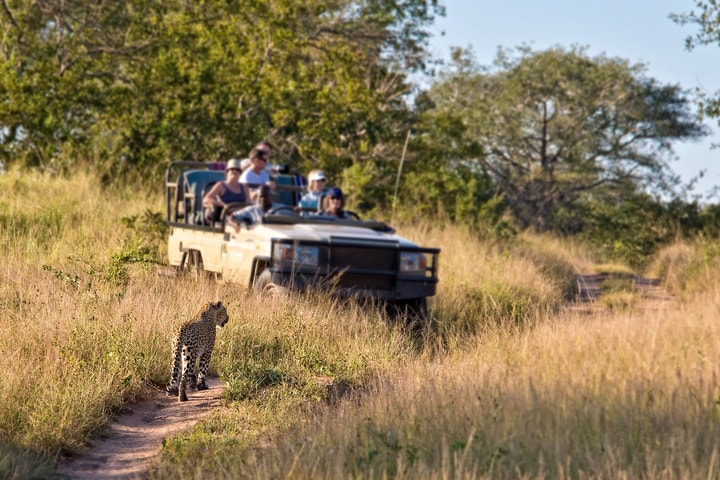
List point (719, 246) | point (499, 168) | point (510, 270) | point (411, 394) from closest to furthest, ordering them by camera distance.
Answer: point (411, 394)
point (510, 270)
point (719, 246)
point (499, 168)

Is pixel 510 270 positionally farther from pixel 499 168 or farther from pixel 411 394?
pixel 499 168

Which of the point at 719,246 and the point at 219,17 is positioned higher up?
the point at 219,17

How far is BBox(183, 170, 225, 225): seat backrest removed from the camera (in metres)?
11.6

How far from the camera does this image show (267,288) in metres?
9.84

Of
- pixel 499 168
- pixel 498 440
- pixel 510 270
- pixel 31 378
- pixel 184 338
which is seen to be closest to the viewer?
pixel 498 440

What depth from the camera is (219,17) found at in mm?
20500

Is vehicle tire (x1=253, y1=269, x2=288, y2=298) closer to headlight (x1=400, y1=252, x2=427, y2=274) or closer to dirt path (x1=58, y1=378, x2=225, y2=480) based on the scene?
headlight (x1=400, y1=252, x2=427, y2=274)

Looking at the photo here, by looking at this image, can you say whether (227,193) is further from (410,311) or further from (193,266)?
(410,311)

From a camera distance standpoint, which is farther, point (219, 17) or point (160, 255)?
point (219, 17)

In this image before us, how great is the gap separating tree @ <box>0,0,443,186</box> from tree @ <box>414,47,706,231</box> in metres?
16.1

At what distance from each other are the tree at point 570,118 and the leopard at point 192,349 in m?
29.8

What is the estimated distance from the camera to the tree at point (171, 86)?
57.6 ft

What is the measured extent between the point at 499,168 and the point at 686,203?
571 inches

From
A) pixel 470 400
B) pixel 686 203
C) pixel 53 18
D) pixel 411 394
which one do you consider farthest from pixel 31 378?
pixel 686 203
